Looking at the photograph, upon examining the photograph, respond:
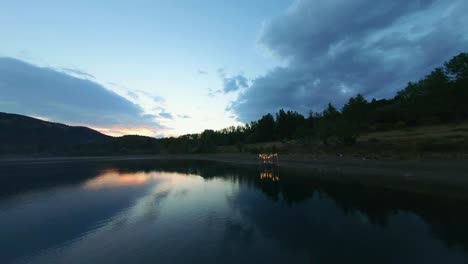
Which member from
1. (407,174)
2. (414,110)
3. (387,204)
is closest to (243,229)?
(387,204)

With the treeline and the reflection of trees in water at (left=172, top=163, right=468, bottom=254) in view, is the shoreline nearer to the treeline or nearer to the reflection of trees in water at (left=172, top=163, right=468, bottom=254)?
the reflection of trees in water at (left=172, top=163, right=468, bottom=254)

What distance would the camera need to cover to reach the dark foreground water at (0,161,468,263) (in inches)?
528

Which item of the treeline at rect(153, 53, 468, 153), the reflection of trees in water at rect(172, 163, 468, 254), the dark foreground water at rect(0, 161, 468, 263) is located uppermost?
the treeline at rect(153, 53, 468, 153)

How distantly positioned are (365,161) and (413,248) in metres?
34.5

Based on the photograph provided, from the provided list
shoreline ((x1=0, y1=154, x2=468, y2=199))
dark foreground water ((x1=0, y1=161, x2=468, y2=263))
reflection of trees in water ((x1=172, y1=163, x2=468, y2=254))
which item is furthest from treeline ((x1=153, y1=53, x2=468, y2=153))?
dark foreground water ((x1=0, y1=161, x2=468, y2=263))

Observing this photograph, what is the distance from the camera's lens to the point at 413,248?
1348cm

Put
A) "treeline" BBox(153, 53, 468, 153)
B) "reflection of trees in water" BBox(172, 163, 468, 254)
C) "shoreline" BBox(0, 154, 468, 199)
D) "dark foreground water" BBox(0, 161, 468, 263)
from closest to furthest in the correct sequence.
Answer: "dark foreground water" BBox(0, 161, 468, 263), "reflection of trees in water" BBox(172, 163, 468, 254), "shoreline" BBox(0, 154, 468, 199), "treeline" BBox(153, 53, 468, 153)

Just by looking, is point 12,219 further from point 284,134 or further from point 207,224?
point 284,134

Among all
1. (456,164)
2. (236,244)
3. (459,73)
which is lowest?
(236,244)

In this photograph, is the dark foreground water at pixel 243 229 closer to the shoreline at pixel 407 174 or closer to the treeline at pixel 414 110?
the shoreline at pixel 407 174

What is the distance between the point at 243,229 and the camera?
59.0 feet

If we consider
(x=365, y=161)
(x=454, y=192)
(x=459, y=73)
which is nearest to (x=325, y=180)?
(x=365, y=161)

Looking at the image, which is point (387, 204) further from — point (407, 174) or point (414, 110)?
point (414, 110)

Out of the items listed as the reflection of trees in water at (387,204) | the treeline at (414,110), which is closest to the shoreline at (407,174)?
the reflection of trees in water at (387,204)
